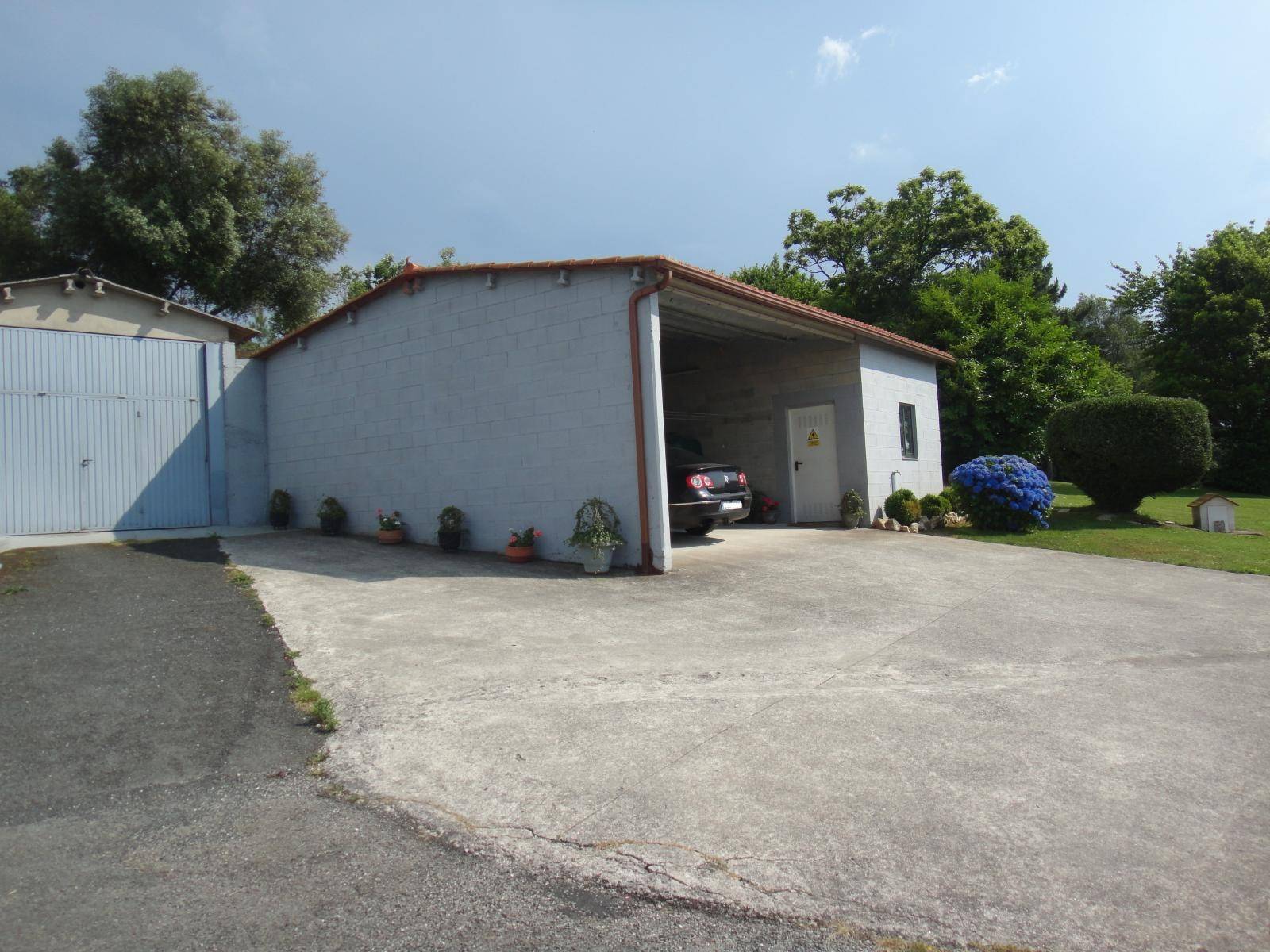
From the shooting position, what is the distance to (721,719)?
437 centimetres

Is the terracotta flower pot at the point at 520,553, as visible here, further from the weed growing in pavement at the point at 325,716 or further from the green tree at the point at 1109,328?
the green tree at the point at 1109,328

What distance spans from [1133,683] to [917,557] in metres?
4.88

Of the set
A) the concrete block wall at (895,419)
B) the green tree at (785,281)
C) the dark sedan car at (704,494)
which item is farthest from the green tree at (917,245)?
the dark sedan car at (704,494)

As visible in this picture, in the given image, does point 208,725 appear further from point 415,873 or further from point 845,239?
point 845,239

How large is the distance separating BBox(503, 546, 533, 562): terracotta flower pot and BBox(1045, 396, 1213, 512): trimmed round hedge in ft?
31.8

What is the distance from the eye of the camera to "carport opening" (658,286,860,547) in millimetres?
13000

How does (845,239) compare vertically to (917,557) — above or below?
above

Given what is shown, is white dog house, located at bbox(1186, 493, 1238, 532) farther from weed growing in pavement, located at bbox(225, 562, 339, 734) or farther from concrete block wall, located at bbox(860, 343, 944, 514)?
weed growing in pavement, located at bbox(225, 562, 339, 734)

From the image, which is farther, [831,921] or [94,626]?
[94,626]

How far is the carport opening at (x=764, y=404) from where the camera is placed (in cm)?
1300

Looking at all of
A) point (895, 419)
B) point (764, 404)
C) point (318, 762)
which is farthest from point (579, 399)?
point (895, 419)

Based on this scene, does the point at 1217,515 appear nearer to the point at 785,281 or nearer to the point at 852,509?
the point at 852,509

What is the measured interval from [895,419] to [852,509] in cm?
227

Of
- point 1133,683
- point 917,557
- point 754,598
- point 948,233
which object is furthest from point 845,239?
point 1133,683
